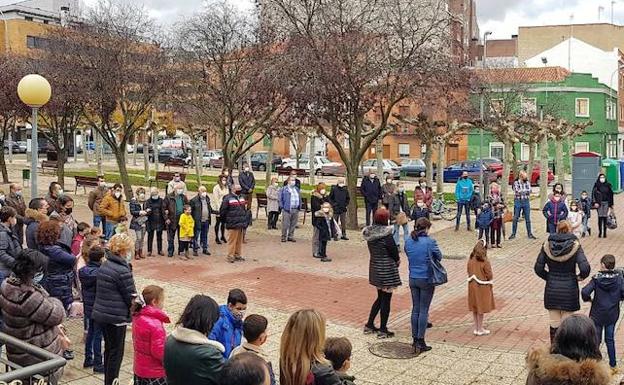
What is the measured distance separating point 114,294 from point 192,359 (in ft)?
8.80

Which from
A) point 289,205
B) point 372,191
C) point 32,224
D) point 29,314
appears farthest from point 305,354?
point 372,191

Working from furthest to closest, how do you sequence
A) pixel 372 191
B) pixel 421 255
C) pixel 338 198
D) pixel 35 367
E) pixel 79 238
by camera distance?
1. pixel 372 191
2. pixel 338 198
3. pixel 79 238
4. pixel 421 255
5. pixel 35 367

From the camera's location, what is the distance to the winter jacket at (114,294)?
6895 millimetres

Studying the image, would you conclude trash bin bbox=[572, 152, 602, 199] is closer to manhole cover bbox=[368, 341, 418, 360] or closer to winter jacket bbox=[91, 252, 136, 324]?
manhole cover bbox=[368, 341, 418, 360]

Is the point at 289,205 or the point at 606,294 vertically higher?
the point at 289,205

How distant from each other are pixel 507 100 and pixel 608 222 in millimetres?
24133

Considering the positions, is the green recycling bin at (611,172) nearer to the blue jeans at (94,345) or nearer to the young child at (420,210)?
the young child at (420,210)

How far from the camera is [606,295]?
25.8 feet

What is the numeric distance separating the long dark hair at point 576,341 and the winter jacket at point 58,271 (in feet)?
18.9

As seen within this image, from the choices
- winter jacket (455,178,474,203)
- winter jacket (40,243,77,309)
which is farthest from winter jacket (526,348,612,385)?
winter jacket (455,178,474,203)

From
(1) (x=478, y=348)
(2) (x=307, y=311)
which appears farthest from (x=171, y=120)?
(2) (x=307, y=311)

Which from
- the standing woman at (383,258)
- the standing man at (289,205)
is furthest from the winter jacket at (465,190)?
the standing woman at (383,258)

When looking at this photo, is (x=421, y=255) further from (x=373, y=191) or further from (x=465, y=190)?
(x=465, y=190)

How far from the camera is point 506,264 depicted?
598 inches
